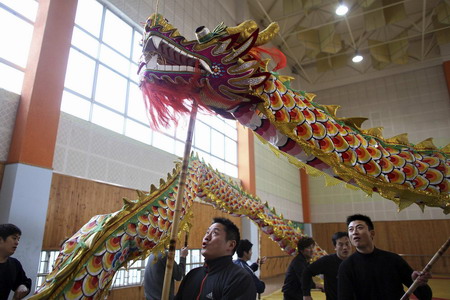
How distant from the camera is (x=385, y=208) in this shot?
13156 millimetres

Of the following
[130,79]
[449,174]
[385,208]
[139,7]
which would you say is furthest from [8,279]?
[385,208]

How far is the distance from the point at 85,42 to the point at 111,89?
94 cm

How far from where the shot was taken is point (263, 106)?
165 cm

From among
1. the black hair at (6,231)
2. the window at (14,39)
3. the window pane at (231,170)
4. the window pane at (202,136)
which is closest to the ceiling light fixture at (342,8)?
the window pane at (202,136)

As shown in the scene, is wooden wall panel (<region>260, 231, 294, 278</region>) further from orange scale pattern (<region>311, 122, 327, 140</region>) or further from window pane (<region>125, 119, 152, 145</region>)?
orange scale pattern (<region>311, 122, 327, 140</region>)

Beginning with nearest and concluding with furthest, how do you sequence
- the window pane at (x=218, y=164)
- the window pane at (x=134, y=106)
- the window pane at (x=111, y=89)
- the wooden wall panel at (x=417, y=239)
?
the window pane at (x=111, y=89) < the window pane at (x=134, y=106) < the window pane at (x=218, y=164) < the wooden wall panel at (x=417, y=239)

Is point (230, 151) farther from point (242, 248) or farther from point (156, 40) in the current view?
point (156, 40)

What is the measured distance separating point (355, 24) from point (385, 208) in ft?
24.8

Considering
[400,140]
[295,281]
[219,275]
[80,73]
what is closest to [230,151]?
[80,73]

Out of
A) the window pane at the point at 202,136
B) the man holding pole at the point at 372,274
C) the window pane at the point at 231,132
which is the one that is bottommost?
the man holding pole at the point at 372,274

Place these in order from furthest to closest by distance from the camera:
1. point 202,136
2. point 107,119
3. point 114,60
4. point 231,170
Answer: point 231,170 → point 202,136 → point 114,60 → point 107,119

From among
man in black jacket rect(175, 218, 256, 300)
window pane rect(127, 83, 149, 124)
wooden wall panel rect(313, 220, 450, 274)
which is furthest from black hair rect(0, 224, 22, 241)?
wooden wall panel rect(313, 220, 450, 274)

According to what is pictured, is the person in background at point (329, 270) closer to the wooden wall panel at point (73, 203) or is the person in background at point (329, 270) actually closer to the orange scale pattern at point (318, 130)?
the orange scale pattern at point (318, 130)

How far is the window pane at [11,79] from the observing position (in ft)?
15.2
